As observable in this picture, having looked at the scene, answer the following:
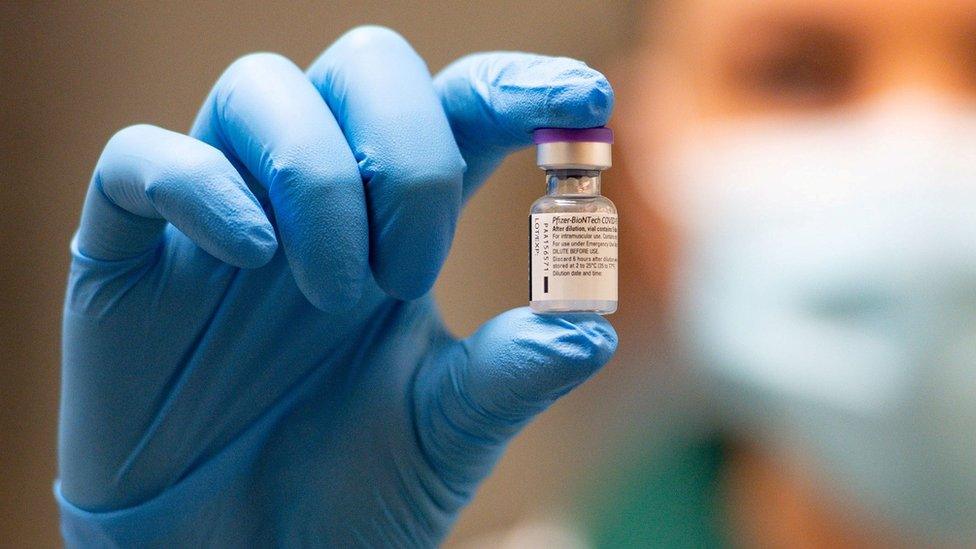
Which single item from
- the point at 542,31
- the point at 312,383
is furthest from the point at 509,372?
the point at 542,31

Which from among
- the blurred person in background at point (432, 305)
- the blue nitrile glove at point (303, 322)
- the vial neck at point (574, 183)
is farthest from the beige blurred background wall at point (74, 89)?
the vial neck at point (574, 183)

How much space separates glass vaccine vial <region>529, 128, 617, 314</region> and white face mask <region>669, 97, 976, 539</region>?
3.09ft

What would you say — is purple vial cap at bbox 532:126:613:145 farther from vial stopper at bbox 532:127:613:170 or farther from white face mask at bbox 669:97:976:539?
white face mask at bbox 669:97:976:539

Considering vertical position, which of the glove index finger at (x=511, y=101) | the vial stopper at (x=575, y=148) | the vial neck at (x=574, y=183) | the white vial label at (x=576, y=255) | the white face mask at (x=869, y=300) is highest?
the glove index finger at (x=511, y=101)

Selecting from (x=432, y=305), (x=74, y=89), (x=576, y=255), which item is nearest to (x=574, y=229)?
(x=576, y=255)

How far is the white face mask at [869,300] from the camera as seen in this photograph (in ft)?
4.88

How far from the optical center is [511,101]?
0.72 m

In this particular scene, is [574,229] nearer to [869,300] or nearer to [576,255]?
[576,255]

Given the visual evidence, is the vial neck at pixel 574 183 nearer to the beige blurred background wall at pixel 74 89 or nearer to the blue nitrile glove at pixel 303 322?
the blue nitrile glove at pixel 303 322

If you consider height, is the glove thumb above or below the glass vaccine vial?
below

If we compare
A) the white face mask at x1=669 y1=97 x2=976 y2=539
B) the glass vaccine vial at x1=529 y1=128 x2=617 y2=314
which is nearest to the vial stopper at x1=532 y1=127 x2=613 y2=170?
the glass vaccine vial at x1=529 y1=128 x2=617 y2=314

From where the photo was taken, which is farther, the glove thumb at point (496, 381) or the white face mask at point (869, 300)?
the white face mask at point (869, 300)

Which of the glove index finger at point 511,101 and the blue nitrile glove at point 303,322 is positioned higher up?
the glove index finger at point 511,101

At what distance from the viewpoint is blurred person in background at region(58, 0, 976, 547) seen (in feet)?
2.21
